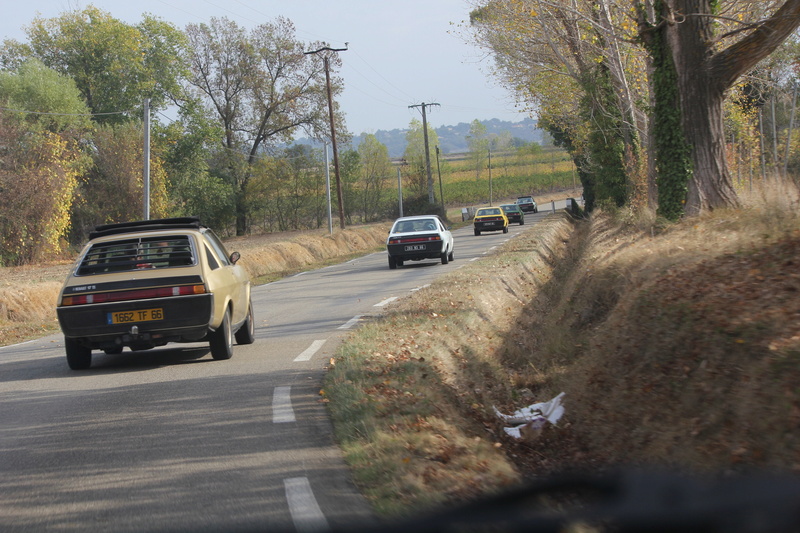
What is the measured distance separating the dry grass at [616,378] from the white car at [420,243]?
38.4 ft

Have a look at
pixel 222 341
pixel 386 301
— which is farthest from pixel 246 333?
pixel 386 301

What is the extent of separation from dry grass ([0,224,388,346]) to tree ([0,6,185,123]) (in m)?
22.9

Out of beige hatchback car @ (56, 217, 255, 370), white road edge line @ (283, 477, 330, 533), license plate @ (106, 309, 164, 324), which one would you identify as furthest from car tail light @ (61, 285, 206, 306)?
white road edge line @ (283, 477, 330, 533)

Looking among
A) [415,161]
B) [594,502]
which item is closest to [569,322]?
[594,502]

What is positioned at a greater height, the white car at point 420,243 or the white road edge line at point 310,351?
the white car at point 420,243

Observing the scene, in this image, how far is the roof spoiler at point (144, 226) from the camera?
9.69 metres

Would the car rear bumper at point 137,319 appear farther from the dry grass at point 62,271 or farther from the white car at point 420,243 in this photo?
the white car at point 420,243

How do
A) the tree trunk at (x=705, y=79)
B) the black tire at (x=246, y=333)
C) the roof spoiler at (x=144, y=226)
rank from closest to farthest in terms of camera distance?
1. the roof spoiler at (x=144, y=226)
2. the black tire at (x=246, y=333)
3. the tree trunk at (x=705, y=79)

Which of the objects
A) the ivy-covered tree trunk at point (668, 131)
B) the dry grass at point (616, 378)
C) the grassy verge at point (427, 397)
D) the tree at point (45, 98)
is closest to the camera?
the grassy verge at point (427, 397)

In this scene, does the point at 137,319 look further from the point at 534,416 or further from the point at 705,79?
the point at 705,79

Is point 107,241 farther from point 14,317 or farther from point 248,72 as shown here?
point 248,72

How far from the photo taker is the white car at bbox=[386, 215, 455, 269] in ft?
77.5

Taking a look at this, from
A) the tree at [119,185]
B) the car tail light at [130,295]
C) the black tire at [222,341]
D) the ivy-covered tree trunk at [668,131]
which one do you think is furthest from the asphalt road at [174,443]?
the tree at [119,185]

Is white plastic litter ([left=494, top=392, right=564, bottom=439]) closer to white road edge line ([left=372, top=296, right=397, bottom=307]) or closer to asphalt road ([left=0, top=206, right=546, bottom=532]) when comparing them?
asphalt road ([left=0, top=206, right=546, bottom=532])
